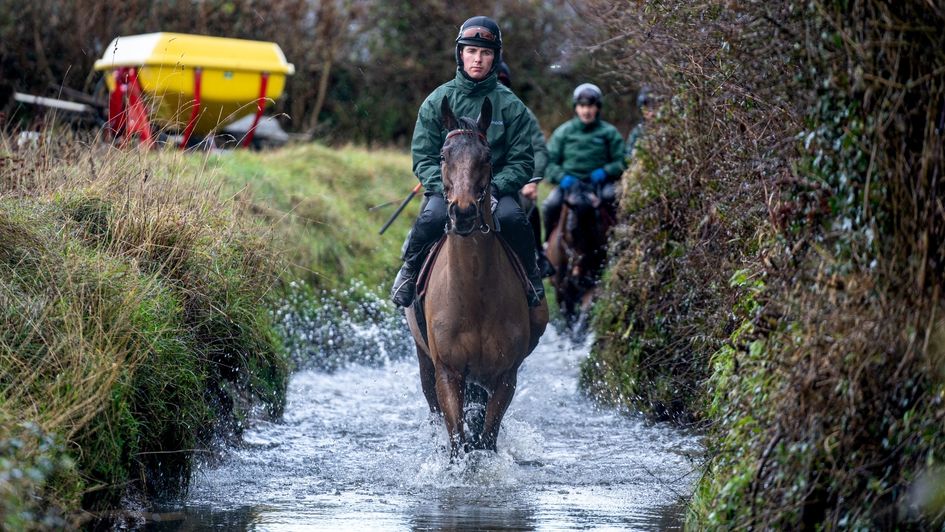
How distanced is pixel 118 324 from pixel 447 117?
94.5 inches

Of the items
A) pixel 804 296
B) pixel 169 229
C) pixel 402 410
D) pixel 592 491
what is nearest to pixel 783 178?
pixel 804 296

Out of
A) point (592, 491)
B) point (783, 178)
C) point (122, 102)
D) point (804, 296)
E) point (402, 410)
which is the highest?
point (783, 178)

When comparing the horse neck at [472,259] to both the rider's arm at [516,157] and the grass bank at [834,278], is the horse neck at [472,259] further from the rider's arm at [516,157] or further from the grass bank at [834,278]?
the grass bank at [834,278]

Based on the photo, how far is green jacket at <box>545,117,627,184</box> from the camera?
1555cm

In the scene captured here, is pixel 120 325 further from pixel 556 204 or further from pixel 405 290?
pixel 556 204

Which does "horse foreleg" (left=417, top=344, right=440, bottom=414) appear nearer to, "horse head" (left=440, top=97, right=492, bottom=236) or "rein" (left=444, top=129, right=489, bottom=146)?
"horse head" (left=440, top=97, right=492, bottom=236)

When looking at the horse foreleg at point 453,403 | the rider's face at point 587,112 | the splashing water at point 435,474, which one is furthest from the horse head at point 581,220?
the horse foreleg at point 453,403

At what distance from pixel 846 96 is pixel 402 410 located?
23.1 feet

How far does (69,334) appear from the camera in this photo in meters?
6.39

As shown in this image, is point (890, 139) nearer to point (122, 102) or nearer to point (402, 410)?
point (402, 410)

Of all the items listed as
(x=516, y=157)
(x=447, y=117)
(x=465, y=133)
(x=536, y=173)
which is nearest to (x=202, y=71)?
(x=536, y=173)

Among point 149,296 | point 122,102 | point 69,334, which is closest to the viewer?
point 69,334

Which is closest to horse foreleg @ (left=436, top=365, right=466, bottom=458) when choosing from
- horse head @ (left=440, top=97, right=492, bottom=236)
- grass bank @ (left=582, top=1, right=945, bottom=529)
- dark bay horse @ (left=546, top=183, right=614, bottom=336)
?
horse head @ (left=440, top=97, right=492, bottom=236)

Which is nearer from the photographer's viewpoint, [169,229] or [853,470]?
[853,470]
